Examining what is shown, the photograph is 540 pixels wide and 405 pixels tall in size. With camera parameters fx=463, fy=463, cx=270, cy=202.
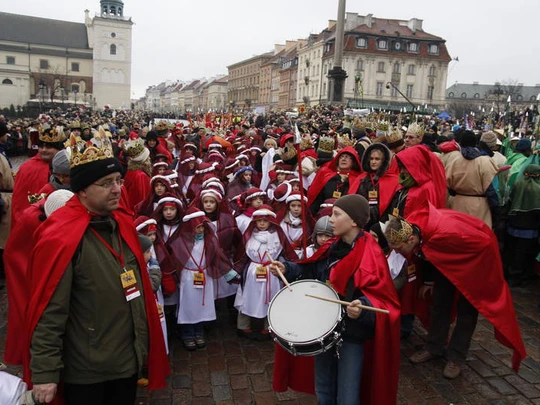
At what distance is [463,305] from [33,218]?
422 centimetres

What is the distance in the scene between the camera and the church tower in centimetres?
9694

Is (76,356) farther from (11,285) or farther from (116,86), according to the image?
(116,86)

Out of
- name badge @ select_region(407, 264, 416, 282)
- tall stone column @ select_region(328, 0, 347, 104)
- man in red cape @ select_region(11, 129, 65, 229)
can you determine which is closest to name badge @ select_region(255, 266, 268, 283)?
name badge @ select_region(407, 264, 416, 282)

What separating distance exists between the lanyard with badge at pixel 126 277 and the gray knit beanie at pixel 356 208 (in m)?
1.56

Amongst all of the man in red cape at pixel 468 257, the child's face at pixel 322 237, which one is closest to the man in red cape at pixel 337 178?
the child's face at pixel 322 237

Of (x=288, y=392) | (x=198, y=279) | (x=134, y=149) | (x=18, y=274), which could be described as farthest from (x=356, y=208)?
(x=134, y=149)

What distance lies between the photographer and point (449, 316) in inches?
195

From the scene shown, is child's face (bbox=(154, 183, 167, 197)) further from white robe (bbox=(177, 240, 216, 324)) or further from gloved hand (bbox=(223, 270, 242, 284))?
gloved hand (bbox=(223, 270, 242, 284))

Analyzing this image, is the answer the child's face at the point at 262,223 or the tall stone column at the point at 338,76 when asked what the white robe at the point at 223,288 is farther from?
the tall stone column at the point at 338,76

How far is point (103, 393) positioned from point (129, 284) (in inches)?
29.6

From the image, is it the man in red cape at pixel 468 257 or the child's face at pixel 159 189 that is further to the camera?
the child's face at pixel 159 189

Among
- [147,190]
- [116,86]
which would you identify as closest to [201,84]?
[116,86]

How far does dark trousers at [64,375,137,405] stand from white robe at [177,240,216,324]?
217 centimetres

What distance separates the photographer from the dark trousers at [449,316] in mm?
4789
